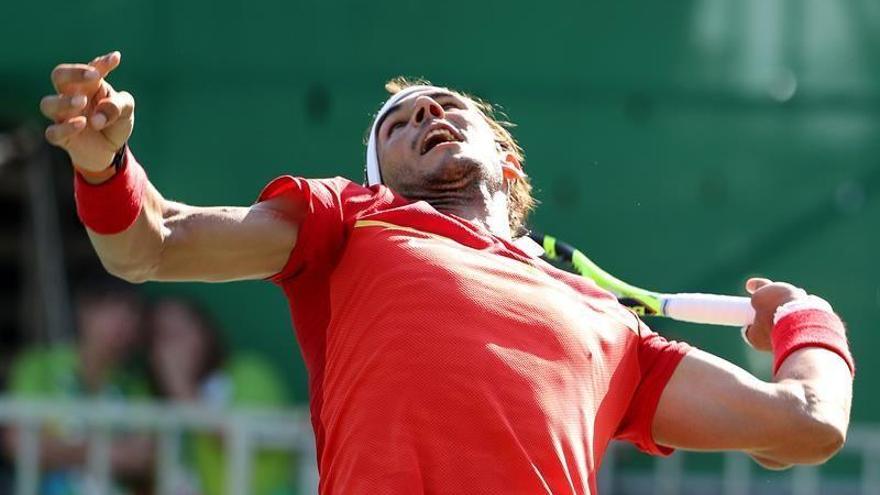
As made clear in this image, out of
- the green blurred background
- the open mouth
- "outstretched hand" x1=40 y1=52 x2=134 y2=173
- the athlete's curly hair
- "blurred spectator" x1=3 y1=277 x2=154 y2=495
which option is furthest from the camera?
the green blurred background

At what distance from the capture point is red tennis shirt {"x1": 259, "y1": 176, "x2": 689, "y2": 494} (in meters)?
3.65

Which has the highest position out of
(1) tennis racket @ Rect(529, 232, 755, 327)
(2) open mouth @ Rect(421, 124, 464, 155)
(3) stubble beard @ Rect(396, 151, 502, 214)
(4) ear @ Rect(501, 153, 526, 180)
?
(2) open mouth @ Rect(421, 124, 464, 155)

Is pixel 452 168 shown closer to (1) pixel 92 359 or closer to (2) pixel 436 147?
(2) pixel 436 147

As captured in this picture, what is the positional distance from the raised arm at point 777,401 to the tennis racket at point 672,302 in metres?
0.16

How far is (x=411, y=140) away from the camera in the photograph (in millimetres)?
4484

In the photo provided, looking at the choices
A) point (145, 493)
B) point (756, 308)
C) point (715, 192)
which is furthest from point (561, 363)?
point (715, 192)

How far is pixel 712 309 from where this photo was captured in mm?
4363

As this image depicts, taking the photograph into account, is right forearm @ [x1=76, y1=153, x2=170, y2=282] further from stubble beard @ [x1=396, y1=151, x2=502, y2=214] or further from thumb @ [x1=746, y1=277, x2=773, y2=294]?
thumb @ [x1=746, y1=277, x2=773, y2=294]

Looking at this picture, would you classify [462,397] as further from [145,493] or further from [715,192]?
[715,192]

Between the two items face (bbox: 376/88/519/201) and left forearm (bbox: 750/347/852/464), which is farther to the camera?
face (bbox: 376/88/519/201)

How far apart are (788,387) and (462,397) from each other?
2.35 feet

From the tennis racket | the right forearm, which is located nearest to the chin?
the tennis racket

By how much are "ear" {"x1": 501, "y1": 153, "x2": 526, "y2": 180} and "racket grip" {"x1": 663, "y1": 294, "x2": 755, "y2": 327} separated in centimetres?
54

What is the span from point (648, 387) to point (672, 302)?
47 cm
